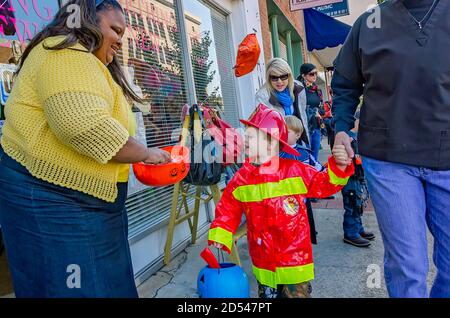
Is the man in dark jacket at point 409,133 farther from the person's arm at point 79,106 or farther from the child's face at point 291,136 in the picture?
the person's arm at point 79,106

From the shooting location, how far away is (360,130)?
195cm

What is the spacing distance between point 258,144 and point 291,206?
40cm

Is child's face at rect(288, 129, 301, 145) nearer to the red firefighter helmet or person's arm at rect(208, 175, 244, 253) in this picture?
the red firefighter helmet

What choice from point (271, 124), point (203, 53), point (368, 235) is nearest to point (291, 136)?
point (271, 124)

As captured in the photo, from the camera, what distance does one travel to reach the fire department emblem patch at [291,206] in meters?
Answer: 2.13

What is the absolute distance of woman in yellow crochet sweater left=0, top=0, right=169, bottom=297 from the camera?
132cm

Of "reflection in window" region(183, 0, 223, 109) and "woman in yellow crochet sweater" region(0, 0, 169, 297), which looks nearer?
"woman in yellow crochet sweater" region(0, 0, 169, 297)

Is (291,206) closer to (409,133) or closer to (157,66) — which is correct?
(409,133)

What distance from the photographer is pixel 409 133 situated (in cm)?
172

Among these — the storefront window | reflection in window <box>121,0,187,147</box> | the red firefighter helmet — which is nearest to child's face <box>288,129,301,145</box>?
the red firefighter helmet

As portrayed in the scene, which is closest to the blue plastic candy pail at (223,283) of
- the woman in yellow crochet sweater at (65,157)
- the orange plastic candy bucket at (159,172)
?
the orange plastic candy bucket at (159,172)
